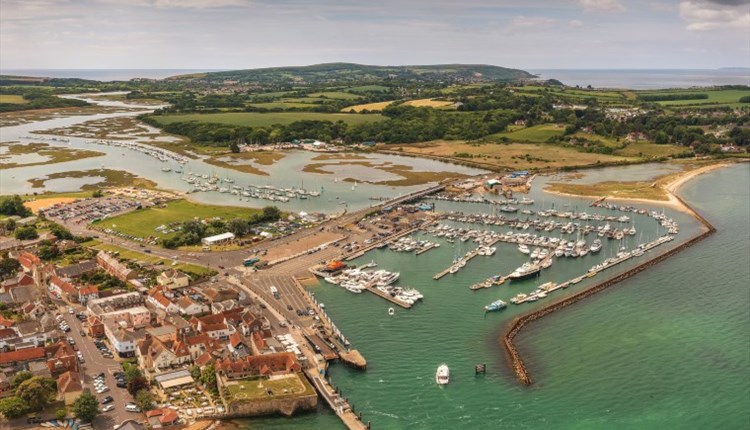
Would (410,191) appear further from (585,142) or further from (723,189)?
(585,142)

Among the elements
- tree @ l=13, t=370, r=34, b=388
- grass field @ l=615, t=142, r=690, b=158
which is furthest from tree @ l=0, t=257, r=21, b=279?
grass field @ l=615, t=142, r=690, b=158

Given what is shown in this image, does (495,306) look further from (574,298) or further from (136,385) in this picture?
(136,385)

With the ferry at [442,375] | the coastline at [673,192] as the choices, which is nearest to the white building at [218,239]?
the ferry at [442,375]

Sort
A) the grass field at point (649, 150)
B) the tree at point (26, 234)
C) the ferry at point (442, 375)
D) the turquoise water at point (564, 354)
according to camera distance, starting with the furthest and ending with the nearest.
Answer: the grass field at point (649, 150), the tree at point (26, 234), the ferry at point (442, 375), the turquoise water at point (564, 354)

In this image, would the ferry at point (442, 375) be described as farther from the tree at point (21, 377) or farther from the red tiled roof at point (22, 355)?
the red tiled roof at point (22, 355)

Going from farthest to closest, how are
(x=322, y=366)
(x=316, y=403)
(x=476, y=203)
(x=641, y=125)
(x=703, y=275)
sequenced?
(x=641, y=125), (x=476, y=203), (x=703, y=275), (x=322, y=366), (x=316, y=403)

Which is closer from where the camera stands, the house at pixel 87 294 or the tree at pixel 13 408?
the tree at pixel 13 408

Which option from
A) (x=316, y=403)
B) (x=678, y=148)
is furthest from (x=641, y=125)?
(x=316, y=403)
